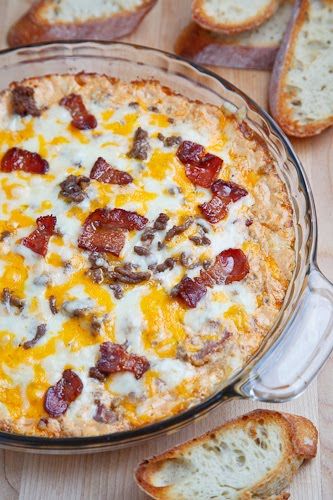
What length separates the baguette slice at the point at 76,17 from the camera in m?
4.56

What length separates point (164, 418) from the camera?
3.32 metres

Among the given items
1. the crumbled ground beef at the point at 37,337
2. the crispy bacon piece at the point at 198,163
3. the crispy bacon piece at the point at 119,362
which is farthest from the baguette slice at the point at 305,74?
the crumbled ground beef at the point at 37,337

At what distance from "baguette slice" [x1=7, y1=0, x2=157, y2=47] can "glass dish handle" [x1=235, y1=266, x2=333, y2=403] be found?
6.72ft

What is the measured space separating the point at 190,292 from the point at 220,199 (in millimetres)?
552

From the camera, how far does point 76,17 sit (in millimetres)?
4582

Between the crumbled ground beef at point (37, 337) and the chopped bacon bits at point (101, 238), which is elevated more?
the chopped bacon bits at point (101, 238)

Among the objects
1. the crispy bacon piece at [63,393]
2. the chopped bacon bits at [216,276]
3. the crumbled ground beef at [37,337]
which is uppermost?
Result: the chopped bacon bits at [216,276]

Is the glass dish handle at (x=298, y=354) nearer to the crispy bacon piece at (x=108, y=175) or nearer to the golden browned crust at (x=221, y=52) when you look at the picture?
the crispy bacon piece at (x=108, y=175)

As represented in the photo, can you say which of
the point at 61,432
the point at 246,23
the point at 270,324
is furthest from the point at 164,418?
the point at 246,23

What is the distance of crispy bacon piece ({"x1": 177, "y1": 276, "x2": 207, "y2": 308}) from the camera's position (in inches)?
138

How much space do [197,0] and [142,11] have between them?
33 cm

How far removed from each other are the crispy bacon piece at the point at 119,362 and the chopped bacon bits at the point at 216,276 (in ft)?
1.11

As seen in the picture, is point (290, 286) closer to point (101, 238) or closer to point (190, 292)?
point (190, 292)

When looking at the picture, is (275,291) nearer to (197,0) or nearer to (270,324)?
(270,324)
